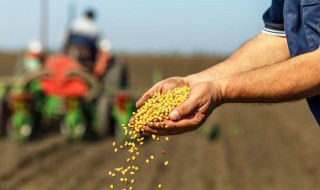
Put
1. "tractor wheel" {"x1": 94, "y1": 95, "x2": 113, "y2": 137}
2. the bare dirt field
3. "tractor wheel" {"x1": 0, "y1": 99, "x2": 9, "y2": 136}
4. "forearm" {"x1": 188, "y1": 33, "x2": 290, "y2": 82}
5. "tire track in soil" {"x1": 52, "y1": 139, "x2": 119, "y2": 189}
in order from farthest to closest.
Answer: "tractor wheel" {"x1": 0, "y1": 99, "x2": 9, "y2": 136} → "tractor wheel" {"x1": 94, "y1": 95, "x2": 113, "y2": 137} → the bare dirt field → "tire track in soil" {"x1": 52, "y1": 139, "x2": 119, "y2": 189} → "forearm" {"x1": 188, "y1": 33, "x2": 290, "y2": 82}

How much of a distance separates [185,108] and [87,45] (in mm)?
7978

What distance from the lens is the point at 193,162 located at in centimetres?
812

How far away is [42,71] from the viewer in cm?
952

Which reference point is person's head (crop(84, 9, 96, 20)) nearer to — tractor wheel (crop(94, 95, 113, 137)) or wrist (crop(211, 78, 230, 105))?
A: tractor wheel (crop(94, 95, 113, 137))

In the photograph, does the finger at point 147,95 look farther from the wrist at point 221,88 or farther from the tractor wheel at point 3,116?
the tractor wheel at point 3,116

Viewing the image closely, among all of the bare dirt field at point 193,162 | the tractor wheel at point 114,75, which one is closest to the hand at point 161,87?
the bare dirt field at point 193,162

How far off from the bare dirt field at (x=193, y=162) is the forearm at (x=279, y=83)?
11.8 feet

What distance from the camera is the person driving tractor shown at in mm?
10073

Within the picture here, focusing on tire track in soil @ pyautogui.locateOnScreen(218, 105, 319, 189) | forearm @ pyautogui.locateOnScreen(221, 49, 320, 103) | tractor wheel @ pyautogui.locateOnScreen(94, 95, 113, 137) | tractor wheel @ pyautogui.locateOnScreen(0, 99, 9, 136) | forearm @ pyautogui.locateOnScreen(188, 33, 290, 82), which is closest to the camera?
forearm @ pyautogui.locateOnScreen(221, 49, 320, 103)

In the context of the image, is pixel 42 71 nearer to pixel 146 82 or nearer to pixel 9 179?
pixel 9 179

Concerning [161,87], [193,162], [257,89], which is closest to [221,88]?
[257,89]

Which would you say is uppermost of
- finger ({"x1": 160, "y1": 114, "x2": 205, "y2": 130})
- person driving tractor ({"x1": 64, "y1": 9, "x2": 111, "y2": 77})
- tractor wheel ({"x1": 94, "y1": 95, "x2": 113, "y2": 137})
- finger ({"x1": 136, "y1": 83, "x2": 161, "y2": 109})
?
finger ({"x1": 160, "y1": 114, "x2": 205, "y2": 130})

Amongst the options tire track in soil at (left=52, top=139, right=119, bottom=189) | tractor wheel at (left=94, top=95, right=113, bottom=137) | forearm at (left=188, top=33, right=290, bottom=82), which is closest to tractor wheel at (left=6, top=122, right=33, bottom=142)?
tire track in soil at (left=52, top=139, right=119, bottom=189)

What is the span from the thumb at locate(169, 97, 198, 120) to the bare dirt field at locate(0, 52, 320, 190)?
3.68 metres
